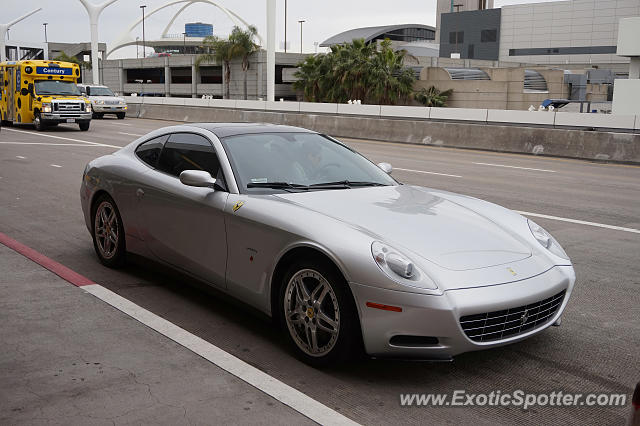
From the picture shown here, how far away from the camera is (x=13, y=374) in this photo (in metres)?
4.07

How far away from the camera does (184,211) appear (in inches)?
208

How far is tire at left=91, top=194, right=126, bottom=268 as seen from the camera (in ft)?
20.4

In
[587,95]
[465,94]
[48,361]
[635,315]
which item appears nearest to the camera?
[48,361]

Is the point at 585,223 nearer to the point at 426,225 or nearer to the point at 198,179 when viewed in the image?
the point at 426,225

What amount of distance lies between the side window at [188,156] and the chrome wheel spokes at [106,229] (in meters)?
0.79

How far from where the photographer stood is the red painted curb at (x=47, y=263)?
6.05m

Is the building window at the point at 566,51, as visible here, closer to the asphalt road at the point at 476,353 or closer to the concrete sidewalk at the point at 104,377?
the asphalt road at the point at 476,353

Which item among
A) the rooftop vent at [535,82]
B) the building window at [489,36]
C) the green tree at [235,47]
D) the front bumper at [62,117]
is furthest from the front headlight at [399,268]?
the building window at [489,36]

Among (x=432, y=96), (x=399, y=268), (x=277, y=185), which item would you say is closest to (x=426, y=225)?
(x=399, y=268)

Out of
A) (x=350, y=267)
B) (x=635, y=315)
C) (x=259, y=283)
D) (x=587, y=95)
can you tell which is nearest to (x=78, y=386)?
(x=259, y=283)

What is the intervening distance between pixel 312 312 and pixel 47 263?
3547 millimetres

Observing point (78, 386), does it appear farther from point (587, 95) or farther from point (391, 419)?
point (587, 95)

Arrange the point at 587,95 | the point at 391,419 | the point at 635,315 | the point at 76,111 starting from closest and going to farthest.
Answer: the point at 391,419 < the point at 635,315 < the point at 76,111 < the point at 587,95

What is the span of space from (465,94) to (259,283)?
192 ft
